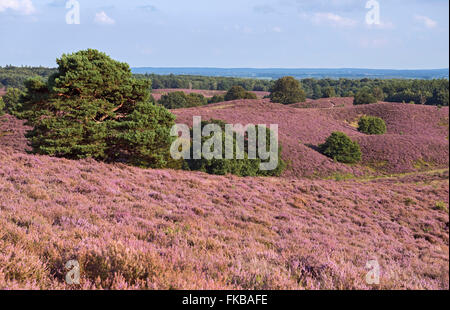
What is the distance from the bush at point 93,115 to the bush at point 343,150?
25604 mm

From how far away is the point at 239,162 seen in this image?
28531 mm

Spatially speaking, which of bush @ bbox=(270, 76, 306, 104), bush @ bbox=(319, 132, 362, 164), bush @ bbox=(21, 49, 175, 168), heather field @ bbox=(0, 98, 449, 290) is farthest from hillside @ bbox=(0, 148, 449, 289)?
bush @ bbox=(270, 76, 306, 104)

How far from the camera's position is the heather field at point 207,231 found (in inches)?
165

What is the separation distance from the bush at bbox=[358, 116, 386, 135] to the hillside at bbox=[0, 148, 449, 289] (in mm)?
37505

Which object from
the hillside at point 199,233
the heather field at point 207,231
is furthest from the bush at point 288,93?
the hillside at point 199,233

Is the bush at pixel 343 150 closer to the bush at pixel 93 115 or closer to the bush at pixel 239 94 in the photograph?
the bush at pixel 93 115

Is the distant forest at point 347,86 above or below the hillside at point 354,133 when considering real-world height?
above

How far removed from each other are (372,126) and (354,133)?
5344 mm

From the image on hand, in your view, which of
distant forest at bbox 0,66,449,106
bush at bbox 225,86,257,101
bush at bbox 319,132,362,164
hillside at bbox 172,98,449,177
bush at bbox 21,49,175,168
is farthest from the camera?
distant forest at bbox 0,66,449,106

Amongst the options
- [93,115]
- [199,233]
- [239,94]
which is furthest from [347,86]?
[199,233]

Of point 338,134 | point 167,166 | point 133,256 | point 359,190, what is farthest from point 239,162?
point 133,256

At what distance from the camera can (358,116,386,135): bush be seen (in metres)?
51.9

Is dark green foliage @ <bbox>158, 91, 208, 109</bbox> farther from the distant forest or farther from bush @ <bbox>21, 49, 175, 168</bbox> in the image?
bush @ <bbox>21, 49, 175, 168</bbox>
